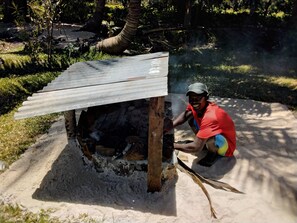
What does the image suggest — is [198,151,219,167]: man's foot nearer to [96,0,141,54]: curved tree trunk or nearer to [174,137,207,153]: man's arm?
[174,137,207,153]: man's arm

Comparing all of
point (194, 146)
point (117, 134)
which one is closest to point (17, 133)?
point (117, 134)

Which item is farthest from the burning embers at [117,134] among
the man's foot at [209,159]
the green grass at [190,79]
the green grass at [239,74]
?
the green grass at [239,74]

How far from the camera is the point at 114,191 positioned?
462cm

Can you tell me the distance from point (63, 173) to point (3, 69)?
564 cm

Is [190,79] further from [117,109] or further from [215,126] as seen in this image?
[215,126]

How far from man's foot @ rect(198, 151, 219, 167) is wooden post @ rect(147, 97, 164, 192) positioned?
1015 millimetres

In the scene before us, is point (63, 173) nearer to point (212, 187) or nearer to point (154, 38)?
point (212, 187)

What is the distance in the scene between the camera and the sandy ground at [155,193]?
420 centimetres

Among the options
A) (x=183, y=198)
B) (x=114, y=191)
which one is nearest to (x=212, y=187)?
(x=183, y=198)

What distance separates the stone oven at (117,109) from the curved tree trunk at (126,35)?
5.26m

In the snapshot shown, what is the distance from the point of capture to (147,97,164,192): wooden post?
398 cm

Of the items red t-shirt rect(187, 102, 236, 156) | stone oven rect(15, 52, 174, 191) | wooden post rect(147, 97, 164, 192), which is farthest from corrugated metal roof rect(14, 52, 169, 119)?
red t-shirt rect(187, 102, 236, 156)

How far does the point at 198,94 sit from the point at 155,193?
156cm

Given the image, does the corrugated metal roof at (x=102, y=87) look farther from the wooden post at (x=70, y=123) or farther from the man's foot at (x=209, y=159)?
the man's foot at (x=209, y=159)
